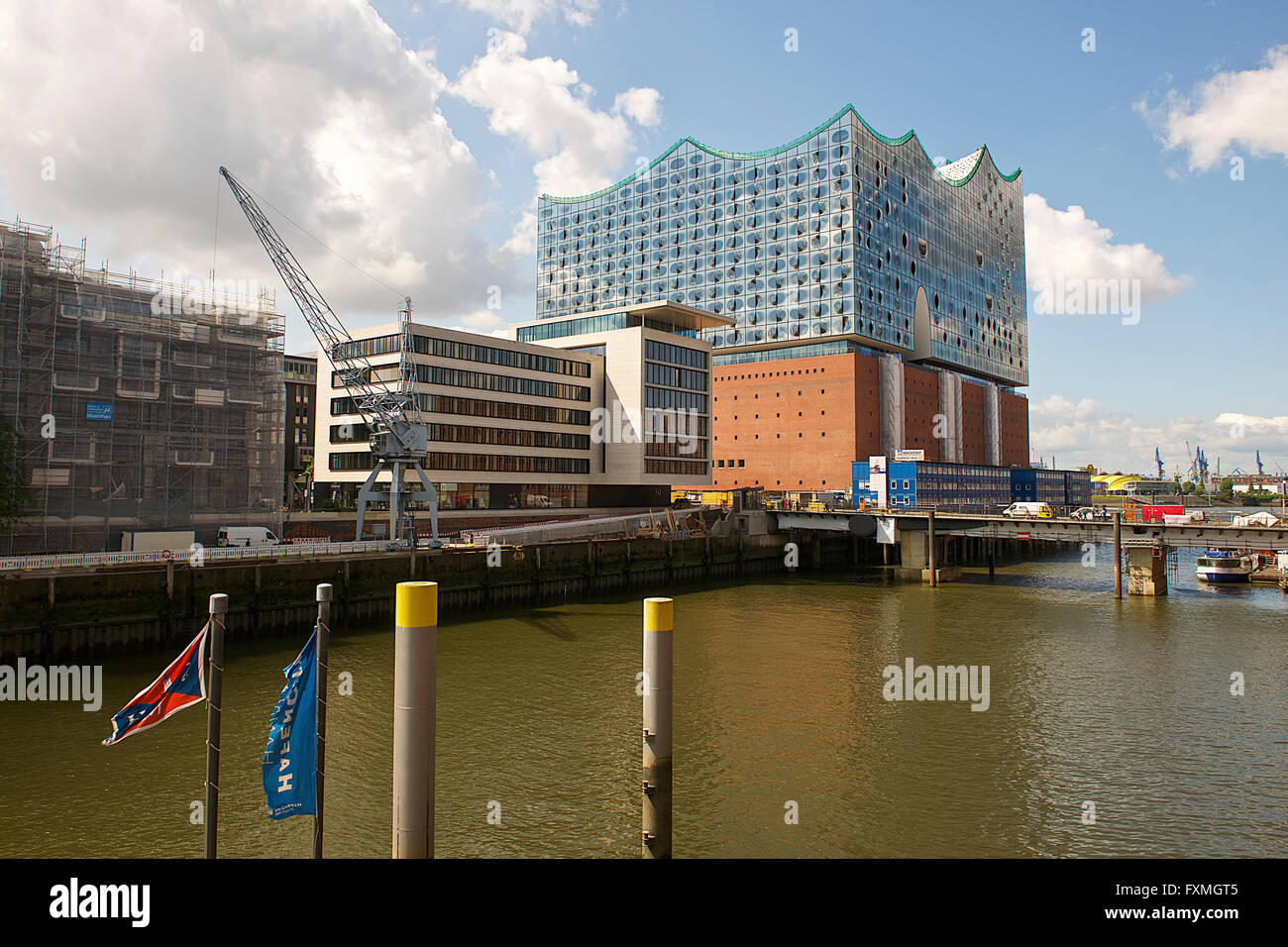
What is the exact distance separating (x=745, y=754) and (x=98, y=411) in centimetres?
4395

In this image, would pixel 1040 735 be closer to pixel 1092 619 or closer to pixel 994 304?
pixel 1092 619

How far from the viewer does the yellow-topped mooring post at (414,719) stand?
786 centimetres

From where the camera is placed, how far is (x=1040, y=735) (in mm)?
23234

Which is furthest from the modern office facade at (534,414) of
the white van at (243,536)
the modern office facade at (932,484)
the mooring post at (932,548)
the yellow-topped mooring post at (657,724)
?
the yellow-topped mooring post at (657,724)

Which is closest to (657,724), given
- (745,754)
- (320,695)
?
(320,695)

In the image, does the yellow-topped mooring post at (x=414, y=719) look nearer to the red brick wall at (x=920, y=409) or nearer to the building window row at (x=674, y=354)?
the building window row at (x=674, y=354)

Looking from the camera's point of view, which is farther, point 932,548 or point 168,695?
point 932,548

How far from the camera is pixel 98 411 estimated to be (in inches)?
1810

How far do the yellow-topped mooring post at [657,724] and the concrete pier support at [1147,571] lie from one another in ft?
172

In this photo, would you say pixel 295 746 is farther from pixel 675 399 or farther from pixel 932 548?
pixel 675 399

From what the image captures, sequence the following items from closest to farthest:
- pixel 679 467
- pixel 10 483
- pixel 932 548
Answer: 1. pixel 10 483
2. pixel 932 548
3. pixel 679 467

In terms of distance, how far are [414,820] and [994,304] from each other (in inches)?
6004
